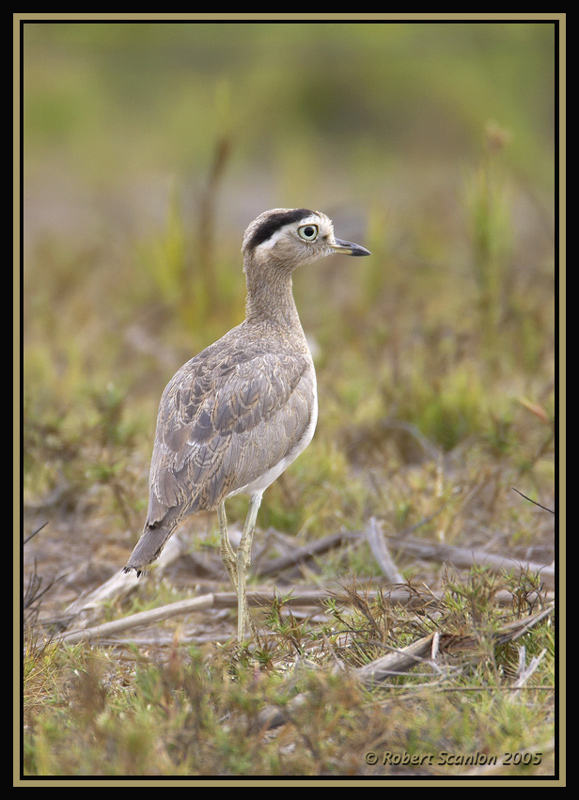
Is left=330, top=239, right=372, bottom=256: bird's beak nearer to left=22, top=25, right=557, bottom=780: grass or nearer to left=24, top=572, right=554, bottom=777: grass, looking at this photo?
left=22, top=25, right=557, bottom=780: grass

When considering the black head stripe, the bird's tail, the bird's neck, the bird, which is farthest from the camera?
the bird's neck

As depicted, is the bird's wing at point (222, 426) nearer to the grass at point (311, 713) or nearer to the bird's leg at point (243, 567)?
the bird's leg at point (243, 567)

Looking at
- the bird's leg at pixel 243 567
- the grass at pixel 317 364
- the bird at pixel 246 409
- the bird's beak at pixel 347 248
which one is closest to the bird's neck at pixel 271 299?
the bird at pixel 246 409

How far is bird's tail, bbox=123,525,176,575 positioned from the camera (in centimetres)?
375

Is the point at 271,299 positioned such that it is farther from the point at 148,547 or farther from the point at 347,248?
the point at 148,547

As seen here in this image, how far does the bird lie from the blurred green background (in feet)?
4.06

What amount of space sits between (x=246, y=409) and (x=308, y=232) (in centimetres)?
110

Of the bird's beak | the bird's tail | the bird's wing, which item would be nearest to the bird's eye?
the bird's beak

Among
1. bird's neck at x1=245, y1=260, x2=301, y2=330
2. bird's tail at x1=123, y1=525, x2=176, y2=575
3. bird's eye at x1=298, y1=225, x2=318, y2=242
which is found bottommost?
bird's tail at x1=123, y1=525, x2=176, y2=575

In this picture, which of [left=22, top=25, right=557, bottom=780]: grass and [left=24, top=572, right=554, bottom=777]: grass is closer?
[left=24, top=572, right=554, bottom=777]: grass

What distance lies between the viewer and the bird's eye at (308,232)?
4.81 m

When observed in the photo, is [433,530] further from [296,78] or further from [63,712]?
[296,78]

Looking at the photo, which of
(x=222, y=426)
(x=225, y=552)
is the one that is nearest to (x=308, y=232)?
(x=222, y=426)

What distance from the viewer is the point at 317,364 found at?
7.84 m
